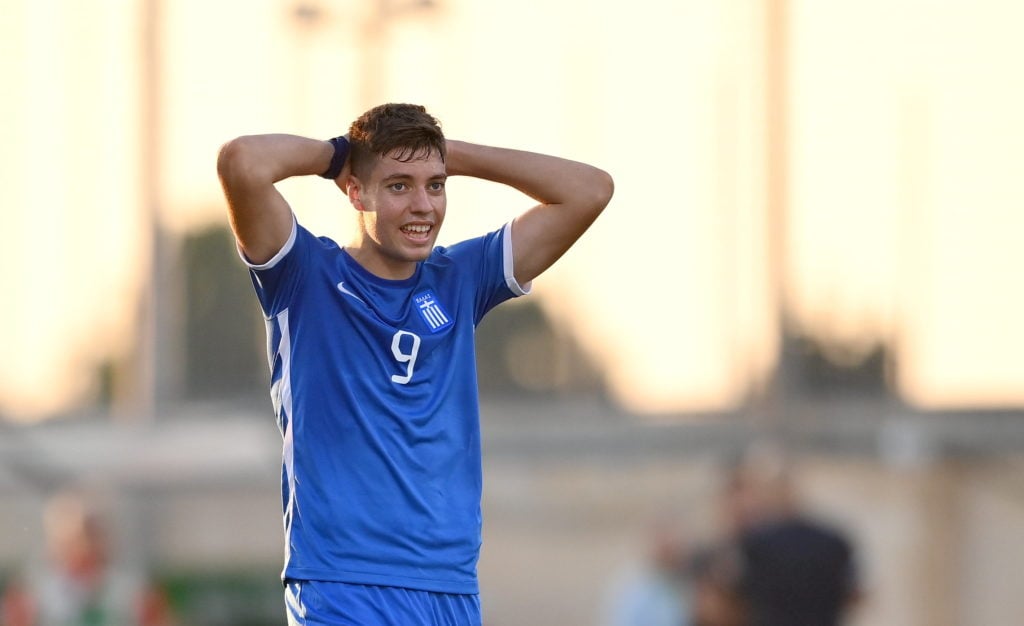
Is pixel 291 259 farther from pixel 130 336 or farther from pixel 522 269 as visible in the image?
pixel 130 336

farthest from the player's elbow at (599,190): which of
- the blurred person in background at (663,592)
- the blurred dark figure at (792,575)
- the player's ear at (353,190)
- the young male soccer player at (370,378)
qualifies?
the blurred person in background at (663,592)

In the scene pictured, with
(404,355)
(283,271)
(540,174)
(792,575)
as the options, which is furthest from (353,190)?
(792,575)

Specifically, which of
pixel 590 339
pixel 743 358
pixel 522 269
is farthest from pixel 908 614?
pixel 522 269

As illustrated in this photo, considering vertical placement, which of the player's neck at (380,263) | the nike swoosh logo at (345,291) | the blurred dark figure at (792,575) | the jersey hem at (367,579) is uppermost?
the player's neck at (380,263)

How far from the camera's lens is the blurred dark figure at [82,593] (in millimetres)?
11633

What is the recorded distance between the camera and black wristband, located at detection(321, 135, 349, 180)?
5.57 m

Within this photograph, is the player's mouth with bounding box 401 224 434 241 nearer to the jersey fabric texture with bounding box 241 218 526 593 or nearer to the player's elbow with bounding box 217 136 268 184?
the jersey fabric texture with bounding box 241 218 526 593

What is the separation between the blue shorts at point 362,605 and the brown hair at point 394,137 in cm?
115

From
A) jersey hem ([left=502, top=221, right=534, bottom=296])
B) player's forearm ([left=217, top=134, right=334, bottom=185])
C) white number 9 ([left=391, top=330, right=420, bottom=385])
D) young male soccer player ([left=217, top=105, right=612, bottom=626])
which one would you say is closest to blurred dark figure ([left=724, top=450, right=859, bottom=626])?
jersey hem ([left=502, top=221, right=534, bottom=296])

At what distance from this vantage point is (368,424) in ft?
17.6

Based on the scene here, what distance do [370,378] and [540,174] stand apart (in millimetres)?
912

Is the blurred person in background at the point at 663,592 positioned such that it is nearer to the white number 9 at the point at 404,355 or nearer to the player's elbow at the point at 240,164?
the white number 9 at the point at 404,355

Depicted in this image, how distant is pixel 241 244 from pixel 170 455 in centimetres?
1425

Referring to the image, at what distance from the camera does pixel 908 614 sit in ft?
63.8
